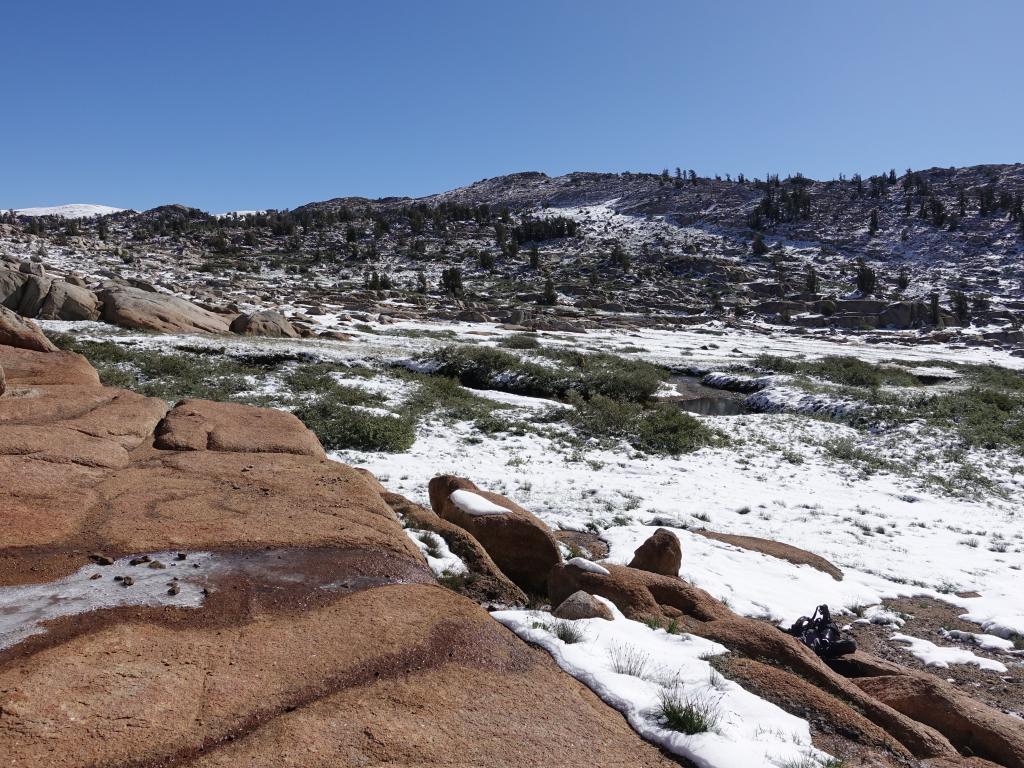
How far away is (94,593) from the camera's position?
131 inches

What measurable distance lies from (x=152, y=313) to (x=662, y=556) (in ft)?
85.6

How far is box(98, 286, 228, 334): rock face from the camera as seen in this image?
A: 24.4 metres

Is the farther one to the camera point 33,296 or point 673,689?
point 33,296

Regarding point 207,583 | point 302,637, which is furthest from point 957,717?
point 207,583

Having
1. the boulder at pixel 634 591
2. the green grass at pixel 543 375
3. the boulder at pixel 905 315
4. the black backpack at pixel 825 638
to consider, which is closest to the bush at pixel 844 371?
the green grass at pixel 543 375

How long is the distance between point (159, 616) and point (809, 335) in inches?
1957

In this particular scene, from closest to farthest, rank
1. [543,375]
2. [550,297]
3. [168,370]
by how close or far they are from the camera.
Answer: [168,370] → [543,375] → [550,297]

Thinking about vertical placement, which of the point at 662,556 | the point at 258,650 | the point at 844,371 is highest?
the point at 258,650

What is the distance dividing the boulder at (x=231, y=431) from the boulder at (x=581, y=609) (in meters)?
3.67

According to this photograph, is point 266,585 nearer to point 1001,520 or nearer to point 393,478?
point 393,478

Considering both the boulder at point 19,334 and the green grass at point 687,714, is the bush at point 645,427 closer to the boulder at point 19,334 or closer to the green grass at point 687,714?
the green grass at point 687,714

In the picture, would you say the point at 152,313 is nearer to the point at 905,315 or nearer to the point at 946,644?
the point at 946,644

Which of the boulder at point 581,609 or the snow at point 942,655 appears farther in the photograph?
the snow at point 942,655

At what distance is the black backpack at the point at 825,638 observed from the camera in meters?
4.67
